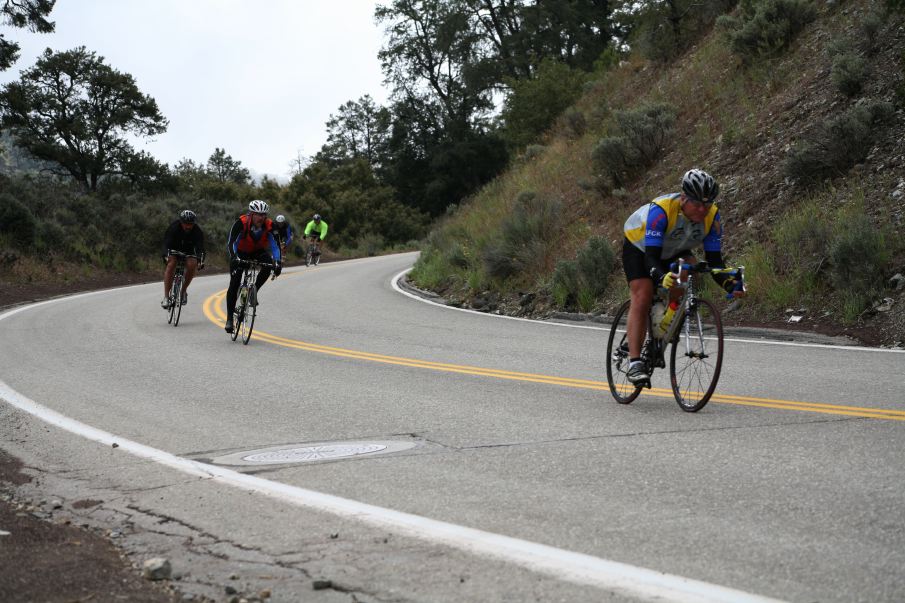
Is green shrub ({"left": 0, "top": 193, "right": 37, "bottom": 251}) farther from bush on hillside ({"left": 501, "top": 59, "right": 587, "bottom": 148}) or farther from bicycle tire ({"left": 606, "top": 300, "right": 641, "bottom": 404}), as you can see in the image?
bicycle tire ({"left": 606, "top": 300, "right": 641, "bottom": 404})

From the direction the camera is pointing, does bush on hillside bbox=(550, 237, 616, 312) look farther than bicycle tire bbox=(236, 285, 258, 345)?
Yes

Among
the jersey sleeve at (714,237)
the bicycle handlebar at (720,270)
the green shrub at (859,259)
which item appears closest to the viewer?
the bicycle handlebar at (720,270)

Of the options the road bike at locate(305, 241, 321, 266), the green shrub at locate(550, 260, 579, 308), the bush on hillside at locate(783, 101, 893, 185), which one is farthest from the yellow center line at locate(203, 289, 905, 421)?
the road bike at locate(305, 241, 321, 266)

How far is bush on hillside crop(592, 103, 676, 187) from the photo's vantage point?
907 inches

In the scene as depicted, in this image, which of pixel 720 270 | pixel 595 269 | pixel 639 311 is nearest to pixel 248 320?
pixel 595 269

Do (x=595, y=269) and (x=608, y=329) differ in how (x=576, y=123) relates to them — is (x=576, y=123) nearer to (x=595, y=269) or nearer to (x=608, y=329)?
(x=595, y=269)

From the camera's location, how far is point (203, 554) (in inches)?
186

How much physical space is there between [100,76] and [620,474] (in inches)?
2088

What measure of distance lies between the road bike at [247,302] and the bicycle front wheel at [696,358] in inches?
311

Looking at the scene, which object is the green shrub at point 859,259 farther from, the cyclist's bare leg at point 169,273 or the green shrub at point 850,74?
the cyclist's bare leg at point 169,273

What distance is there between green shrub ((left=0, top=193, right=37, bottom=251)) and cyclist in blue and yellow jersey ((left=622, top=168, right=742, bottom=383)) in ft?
93.0

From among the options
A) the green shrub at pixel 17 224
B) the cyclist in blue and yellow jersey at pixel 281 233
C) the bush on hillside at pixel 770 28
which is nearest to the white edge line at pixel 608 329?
the cyclist in blue and yellow jersey at pixel 281 233

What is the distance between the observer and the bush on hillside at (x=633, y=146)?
23.0 metres

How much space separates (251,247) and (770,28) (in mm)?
14488
